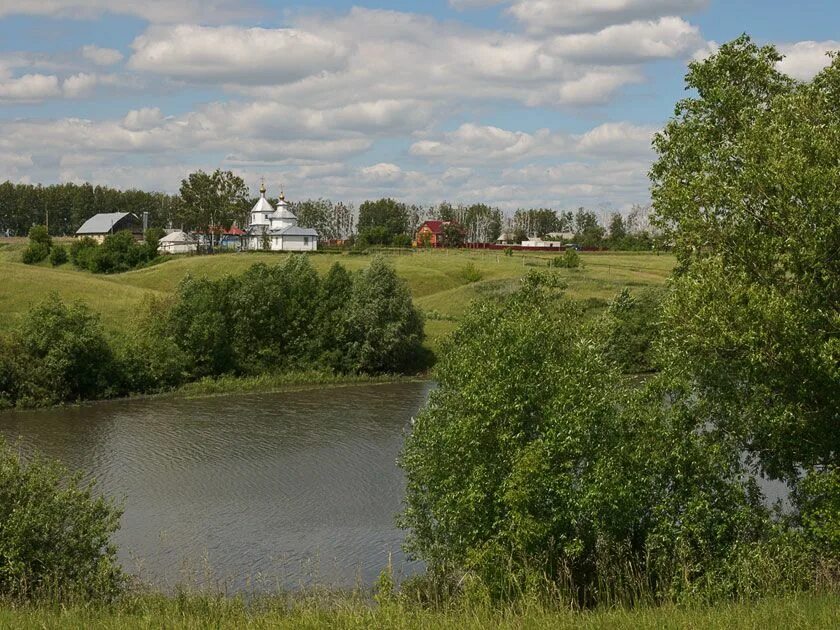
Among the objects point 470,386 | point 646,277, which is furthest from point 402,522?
point 646,277

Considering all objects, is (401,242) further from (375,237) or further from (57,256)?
(57,256)

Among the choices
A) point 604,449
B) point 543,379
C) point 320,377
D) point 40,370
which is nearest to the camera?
point 604,449

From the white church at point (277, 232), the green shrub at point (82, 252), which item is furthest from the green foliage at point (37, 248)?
the white church at point (277, 232)

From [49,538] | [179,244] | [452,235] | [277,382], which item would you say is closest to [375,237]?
[452,235]

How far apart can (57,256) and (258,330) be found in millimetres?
51694

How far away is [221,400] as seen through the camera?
53.3 meters

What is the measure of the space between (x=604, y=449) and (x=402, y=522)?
Answer: 7.40 metres

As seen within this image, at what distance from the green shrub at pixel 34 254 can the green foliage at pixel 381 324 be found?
5492 centimetres

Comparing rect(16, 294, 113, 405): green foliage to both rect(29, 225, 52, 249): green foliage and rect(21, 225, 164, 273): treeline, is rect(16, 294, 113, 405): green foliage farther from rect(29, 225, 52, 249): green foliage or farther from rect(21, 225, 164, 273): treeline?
rect(29, 225, 52, 249): green foliage

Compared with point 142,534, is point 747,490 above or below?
above

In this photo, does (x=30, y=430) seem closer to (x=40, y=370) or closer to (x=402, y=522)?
(x=40, y=370)

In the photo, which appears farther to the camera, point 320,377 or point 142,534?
point 320,377

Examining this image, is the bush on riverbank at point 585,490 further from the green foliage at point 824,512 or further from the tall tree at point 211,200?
the tall tree at point 211,200

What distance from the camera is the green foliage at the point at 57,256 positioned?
10289 cm
